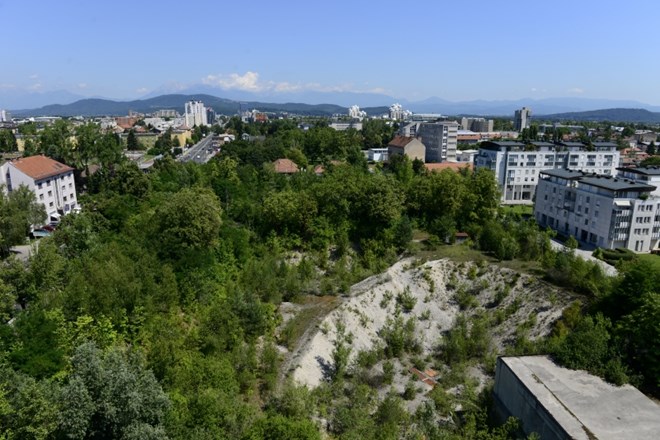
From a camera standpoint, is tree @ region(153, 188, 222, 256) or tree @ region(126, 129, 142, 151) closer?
tree @ region(153, 188, 222, 256)

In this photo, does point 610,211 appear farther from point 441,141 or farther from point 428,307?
point 441,141

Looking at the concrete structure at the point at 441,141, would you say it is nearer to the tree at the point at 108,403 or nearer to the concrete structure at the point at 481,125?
the tree at the point at 108,403

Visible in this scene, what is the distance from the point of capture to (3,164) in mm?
43000

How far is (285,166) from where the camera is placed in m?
Result: 60.0

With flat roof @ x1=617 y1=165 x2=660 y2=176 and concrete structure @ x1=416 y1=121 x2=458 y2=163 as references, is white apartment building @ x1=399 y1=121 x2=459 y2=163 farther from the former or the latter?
flat roof @ x1=617 y1=165 x2=660 y2=176

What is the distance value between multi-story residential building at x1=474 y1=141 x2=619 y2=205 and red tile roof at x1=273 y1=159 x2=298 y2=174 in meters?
24.3

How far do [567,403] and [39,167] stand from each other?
47.9 meters

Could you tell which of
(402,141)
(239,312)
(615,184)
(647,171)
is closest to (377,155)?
(402,141)

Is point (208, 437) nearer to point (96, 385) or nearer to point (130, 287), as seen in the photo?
point (96, 385)

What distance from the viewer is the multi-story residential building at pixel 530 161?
56.4 m

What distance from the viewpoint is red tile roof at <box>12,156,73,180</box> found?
141ft

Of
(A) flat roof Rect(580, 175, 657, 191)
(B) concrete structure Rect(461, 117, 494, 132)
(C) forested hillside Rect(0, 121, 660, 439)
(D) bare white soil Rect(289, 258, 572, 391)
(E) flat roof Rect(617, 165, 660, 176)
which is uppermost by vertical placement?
(B) concrete structure Rect(461, 117, 494, 132)

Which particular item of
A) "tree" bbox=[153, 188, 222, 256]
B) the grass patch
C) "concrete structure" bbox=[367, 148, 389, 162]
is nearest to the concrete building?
"concrete structure" bbox=[367, 148, 389, 162]

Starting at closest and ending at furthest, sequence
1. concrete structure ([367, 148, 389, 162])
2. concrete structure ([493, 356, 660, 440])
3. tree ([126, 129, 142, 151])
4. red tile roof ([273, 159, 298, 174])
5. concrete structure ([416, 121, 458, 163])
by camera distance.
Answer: concrete structure ([493, 356, 660, 440]) < red tile roof ([273, 159, 298, 174]) < concrete structure ([367, 148, 389, 162]) < concrete structure ([416, 121, 458, 163]) < tree ([126, 129, 142, 151])
